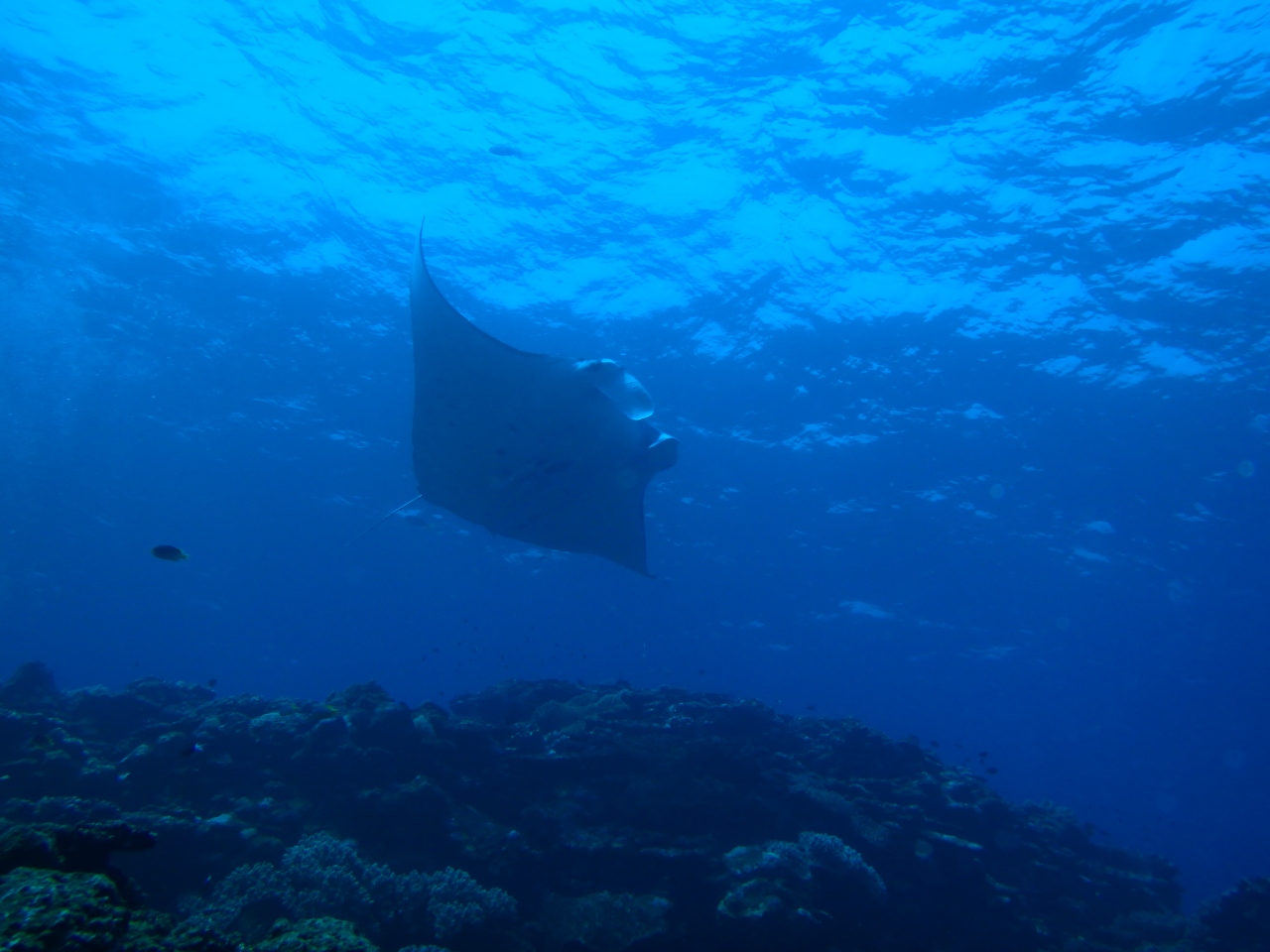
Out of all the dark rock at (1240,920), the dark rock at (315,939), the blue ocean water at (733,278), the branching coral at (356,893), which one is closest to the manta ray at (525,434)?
the branching coral at (356,893)

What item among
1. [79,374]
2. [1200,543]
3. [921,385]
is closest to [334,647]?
[79,374]

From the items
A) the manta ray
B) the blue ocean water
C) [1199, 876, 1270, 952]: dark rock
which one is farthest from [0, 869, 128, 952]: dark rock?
[1199, 876, 1270, 952]: dark rock

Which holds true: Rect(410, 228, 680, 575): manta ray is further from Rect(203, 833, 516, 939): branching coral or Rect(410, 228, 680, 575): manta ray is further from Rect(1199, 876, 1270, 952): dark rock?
Rect(1199, 876, 1270, 952): dark rock

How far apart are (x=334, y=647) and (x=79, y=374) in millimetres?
36425

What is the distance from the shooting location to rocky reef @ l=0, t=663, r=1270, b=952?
649cm

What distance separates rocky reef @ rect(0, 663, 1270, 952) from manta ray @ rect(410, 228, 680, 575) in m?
3.07

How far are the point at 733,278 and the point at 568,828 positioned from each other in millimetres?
12557

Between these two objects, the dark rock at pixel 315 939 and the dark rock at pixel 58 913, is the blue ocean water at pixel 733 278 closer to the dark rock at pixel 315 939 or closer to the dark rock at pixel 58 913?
the dark rock at pixel 315 939

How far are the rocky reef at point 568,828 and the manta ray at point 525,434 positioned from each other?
3069 millimetres

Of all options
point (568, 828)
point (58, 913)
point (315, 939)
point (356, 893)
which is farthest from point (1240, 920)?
point (58, 913)

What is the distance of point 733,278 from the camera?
51.8 feet

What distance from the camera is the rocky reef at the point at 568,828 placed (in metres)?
6.49

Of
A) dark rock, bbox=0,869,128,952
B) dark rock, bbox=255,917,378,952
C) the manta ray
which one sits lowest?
dark rock, bbox=255,917,378,952

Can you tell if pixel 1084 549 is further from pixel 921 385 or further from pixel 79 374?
pixel 79 374
